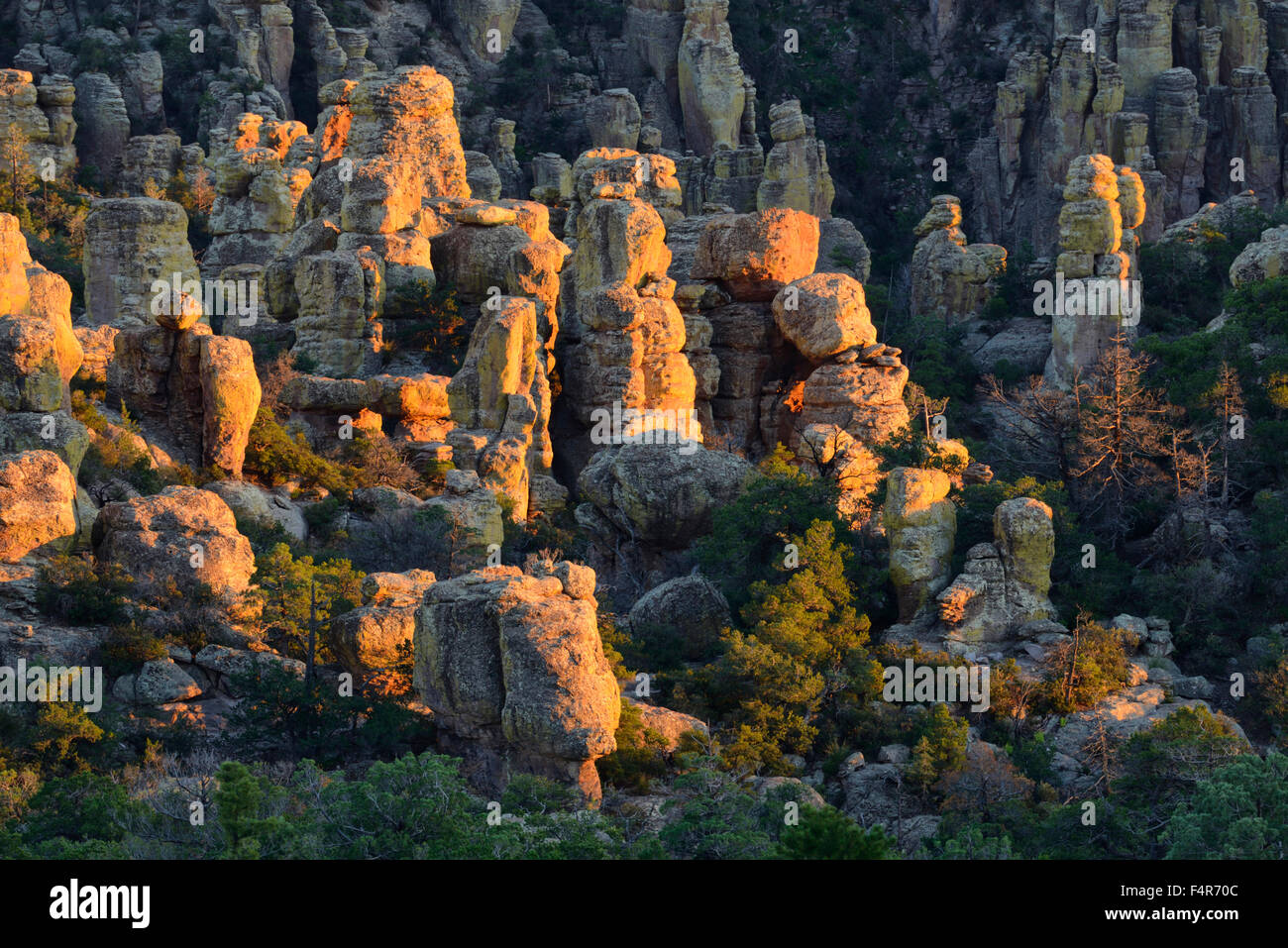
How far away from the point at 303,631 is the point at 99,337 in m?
10.6

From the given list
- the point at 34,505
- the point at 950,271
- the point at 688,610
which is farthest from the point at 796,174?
the point at 34,505

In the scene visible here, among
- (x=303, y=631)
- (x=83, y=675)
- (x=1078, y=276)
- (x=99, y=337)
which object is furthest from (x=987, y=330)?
(x=83, y=675)

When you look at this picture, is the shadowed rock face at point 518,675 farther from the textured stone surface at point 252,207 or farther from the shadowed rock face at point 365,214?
the textured stone surface at point 252,207

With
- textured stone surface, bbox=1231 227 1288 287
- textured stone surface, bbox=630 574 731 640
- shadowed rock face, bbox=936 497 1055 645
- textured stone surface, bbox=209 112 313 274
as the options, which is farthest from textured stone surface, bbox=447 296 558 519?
textured stone surface, bbox=209 112 313 274

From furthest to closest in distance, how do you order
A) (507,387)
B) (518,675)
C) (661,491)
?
(507,387)
(661,491)
(518,675)

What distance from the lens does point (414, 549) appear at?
37.2 meters

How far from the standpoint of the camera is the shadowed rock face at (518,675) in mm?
28297

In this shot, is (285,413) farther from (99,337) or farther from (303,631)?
(303,631)

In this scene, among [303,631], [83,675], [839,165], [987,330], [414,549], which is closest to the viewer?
[83,675]

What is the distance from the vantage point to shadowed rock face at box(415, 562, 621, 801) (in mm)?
28297

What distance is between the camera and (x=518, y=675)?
93.7 feet

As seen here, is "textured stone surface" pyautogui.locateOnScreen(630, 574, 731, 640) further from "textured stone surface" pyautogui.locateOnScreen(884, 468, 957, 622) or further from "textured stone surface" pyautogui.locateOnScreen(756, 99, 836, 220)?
"textured stone surface" pyautogui.locateOnScreen(756, 99, 836, 220)

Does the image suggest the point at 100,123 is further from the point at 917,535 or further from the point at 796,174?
the point at 917,535

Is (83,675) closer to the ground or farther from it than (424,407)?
closer to the ground
